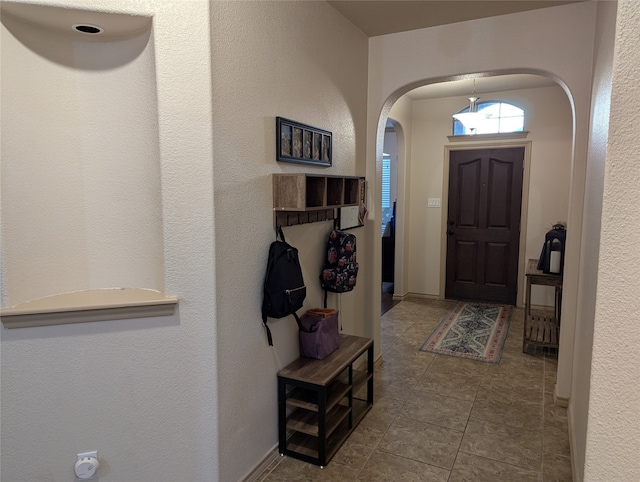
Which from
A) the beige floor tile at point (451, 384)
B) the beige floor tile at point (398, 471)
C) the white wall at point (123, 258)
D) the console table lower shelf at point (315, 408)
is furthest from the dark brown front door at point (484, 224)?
the white wall at point (123, 258)

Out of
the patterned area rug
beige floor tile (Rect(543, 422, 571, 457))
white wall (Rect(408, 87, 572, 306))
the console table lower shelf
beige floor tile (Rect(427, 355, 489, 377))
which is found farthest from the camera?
white wall (Rect(408, 87, 572, 306))

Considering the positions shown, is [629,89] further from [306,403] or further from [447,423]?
[447,423]

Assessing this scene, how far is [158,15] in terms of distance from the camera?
1734mm

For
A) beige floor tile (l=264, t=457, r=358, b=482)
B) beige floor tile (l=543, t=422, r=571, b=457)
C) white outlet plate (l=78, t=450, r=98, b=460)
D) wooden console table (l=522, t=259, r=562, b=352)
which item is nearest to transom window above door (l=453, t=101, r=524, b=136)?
wooden console table (l=522, t=259, r=562, b=352)

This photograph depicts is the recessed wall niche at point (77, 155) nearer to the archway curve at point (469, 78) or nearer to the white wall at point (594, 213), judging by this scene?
Answer: the white wall at point (594, 213)

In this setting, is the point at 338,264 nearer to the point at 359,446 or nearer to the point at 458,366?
the point at 359,446

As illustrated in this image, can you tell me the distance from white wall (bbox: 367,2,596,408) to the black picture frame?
0.76m

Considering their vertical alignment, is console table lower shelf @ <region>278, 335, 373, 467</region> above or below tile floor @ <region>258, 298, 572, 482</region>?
above

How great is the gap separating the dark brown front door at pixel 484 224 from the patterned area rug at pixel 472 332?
263mm

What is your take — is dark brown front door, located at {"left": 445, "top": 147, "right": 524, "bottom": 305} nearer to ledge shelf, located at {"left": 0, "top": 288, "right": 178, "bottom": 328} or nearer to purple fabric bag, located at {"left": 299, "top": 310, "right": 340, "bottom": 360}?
purple fabric bag, located at {"left": 299, "top": 310, "right": 340, "bottom": 360}

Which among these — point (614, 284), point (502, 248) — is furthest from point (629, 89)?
point (502, 248)

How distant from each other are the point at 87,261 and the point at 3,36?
0.92 m

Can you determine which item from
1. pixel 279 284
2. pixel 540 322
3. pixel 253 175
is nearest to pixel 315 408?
pixel 279 284

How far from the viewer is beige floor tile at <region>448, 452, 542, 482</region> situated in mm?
2201
